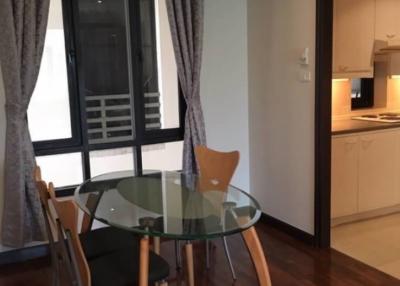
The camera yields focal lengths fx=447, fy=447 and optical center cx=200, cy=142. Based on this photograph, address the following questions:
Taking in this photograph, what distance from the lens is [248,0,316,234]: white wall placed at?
3533 mm

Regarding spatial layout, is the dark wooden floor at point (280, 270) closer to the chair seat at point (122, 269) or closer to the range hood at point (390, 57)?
the chair seat at point (122, 269)

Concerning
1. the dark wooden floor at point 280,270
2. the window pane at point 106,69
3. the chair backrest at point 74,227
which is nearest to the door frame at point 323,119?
the dark wooden floor at point 280,270

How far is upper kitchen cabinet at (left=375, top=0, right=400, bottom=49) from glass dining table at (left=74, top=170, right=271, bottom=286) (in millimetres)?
2442

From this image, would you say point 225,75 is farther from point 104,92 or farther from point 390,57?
point 390,57

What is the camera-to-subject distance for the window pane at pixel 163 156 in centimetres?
400

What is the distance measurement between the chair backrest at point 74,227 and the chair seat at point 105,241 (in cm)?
48

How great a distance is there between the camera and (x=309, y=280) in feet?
9.92

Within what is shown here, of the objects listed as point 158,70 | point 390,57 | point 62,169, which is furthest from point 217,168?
point 390,57

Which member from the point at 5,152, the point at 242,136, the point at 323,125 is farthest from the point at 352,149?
the point at 5,152

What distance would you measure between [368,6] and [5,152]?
3.40 m

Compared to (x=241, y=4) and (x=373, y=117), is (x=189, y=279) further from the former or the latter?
(x=373, y=117)

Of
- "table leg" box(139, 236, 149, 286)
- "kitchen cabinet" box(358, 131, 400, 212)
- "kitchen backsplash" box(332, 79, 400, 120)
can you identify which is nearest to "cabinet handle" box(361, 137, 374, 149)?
"kitchen cabinet" box(358, 131, 400, 212)

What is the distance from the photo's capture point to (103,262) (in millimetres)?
2277

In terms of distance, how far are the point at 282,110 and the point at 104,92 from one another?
1505 mm
